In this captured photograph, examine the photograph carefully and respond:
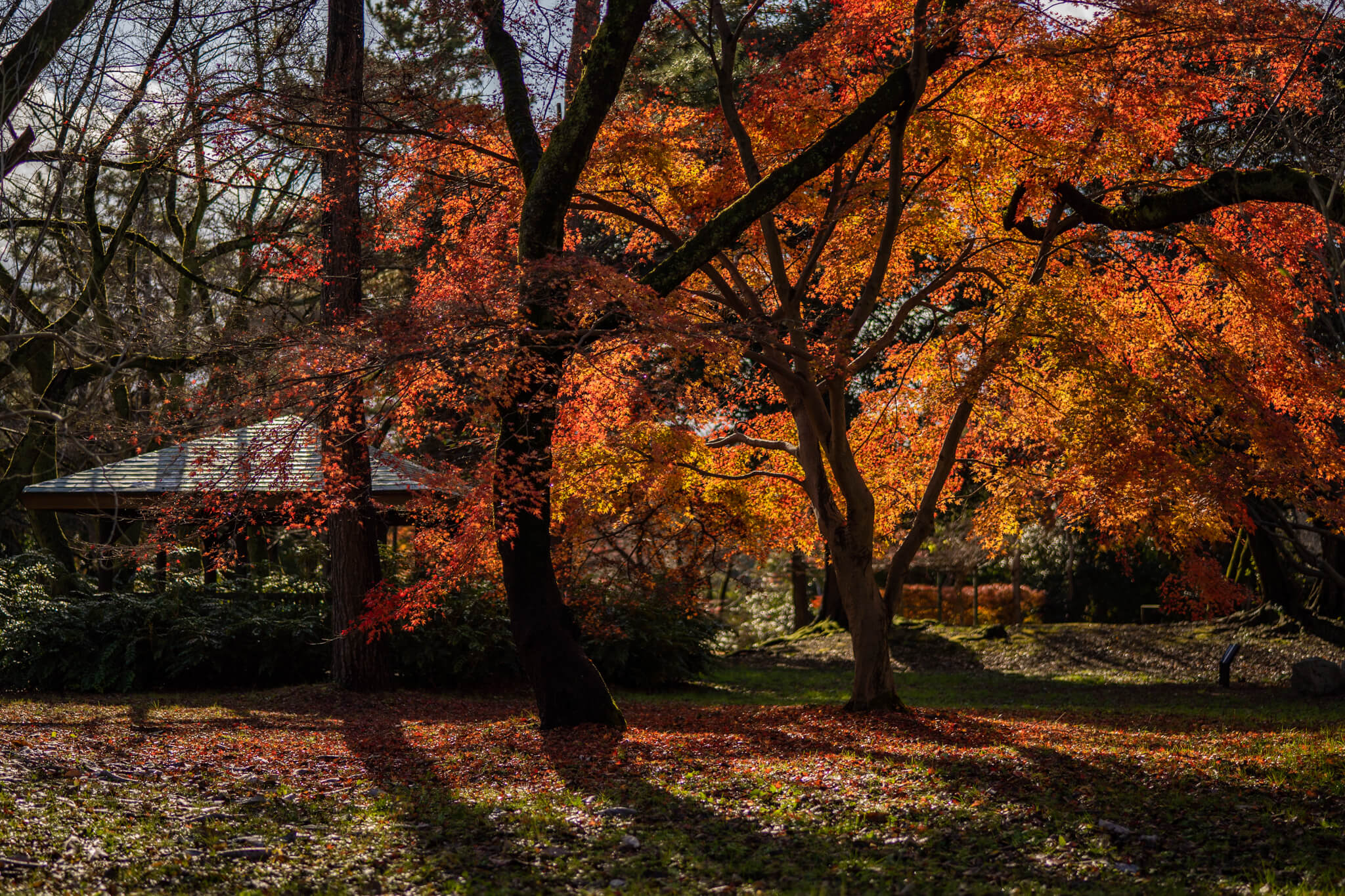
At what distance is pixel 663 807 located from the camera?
222 inches

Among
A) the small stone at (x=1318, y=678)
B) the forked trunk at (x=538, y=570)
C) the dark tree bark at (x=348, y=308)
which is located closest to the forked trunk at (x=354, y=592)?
the dark tree bark at (x=348, y=308)

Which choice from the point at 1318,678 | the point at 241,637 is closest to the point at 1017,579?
the point at 1318,678

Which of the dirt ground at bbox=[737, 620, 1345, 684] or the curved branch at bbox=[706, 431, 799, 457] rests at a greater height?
the curved branch at bbox=[706, 431, 799, 457]

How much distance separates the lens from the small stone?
12312mm

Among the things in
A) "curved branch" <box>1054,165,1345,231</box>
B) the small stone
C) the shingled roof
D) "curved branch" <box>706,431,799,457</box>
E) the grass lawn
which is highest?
"curved branch" <box>1054,165,1345,231</box>

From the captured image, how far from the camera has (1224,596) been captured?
13734 millimetres

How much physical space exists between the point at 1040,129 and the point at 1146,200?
1.06 m

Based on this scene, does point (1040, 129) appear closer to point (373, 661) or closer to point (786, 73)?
point (786, 73)

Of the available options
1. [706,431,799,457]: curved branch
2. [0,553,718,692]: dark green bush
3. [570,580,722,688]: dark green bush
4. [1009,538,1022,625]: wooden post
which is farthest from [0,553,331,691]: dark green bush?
[1009,538,1022,625]: wooden post

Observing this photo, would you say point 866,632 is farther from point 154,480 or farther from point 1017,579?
point 1017,579

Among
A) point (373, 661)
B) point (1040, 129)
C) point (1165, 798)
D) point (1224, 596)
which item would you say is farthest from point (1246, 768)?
point (373, 661)

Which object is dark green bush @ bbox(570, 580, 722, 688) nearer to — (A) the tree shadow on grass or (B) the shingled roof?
(B) the shingled roof

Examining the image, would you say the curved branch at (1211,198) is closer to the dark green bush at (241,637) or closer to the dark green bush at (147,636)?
the dark green bush at (241,637)

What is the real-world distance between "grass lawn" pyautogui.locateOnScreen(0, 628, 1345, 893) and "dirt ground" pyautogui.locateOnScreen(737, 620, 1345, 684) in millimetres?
6900
